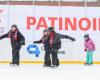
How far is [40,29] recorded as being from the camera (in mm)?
19344

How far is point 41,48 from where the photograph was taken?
19.1 metres

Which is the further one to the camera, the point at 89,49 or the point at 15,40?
the point at 89,49

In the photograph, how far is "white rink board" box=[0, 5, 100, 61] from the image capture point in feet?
62.5

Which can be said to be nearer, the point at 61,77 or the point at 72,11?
the point at 61,77

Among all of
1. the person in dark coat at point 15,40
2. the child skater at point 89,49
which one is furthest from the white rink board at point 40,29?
the person in dark coat at point 15,40

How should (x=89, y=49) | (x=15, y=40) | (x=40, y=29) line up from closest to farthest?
(x=15, y=40), (x=89, y=49), (x=40, y=29)

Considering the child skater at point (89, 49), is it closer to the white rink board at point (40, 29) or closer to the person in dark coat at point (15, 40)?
the white rink board at point (40, 29)

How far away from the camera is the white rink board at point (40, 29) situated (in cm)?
1905

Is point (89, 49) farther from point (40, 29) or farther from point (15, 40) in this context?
point (15, 40)

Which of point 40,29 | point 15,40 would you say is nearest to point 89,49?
point 40,29

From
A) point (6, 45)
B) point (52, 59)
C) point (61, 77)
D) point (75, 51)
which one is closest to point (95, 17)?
point (75, 51)

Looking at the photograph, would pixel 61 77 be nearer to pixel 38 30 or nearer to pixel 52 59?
pixel 52 59

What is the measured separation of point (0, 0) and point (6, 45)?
5.28ft

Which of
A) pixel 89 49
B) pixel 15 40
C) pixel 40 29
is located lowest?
pixel 89 49
